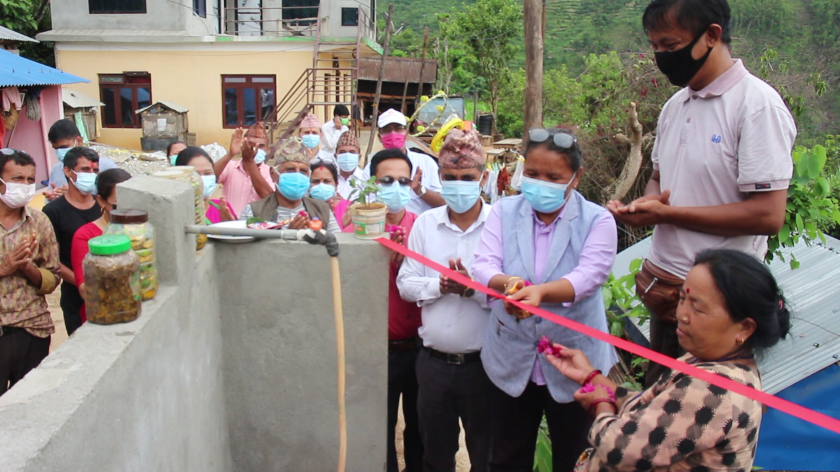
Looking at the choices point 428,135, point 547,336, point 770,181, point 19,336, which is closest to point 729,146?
point 770,181

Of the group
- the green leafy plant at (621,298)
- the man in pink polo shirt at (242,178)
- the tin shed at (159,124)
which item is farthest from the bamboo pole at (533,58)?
the tin shed at (159,124)

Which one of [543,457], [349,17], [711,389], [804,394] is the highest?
[349,17]

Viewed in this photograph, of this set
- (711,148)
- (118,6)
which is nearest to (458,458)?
(711,148)

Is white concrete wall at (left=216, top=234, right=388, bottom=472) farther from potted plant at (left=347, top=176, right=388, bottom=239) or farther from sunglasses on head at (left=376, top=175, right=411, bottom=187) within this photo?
sunglasses on head at (left=376, top=175, right=411, bottom=187)

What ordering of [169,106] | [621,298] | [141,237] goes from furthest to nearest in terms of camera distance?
[169,106], [621,298], [141,237]

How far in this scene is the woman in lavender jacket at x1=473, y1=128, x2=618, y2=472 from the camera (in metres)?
2.73

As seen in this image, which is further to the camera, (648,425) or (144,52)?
(144,52)

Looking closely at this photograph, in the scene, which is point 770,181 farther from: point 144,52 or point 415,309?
point 144,52

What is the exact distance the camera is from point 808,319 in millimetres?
4465

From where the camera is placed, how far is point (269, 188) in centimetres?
472

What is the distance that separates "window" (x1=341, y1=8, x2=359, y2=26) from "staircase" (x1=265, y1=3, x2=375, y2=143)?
188cm

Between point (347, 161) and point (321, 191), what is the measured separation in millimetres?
1034

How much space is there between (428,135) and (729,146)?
1541cm

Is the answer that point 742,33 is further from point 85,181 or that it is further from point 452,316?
point 85,181
